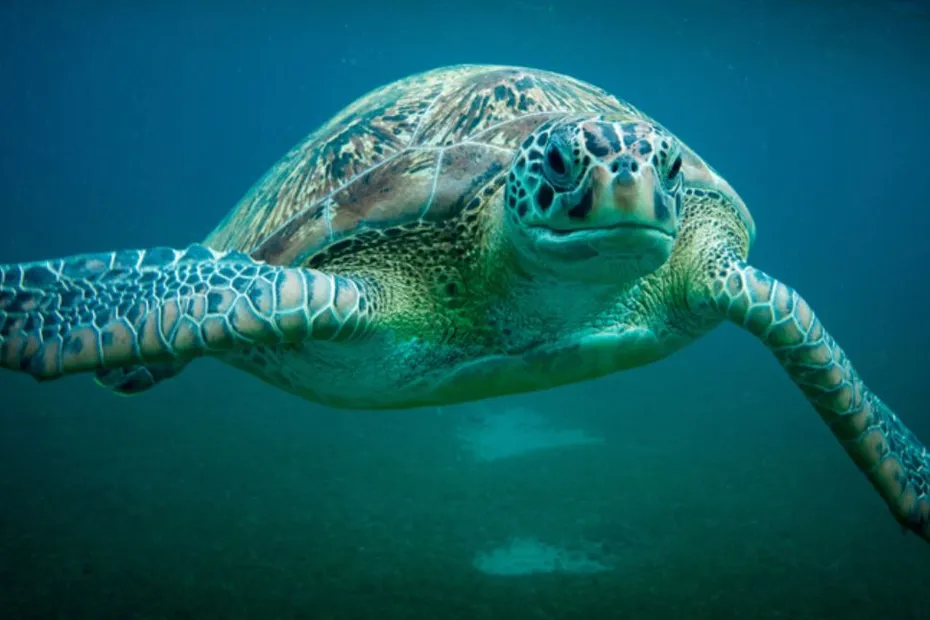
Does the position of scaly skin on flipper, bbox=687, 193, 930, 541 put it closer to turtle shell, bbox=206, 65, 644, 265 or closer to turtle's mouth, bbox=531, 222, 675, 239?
turtle's mouth, bbox=531, 222, 675, 239

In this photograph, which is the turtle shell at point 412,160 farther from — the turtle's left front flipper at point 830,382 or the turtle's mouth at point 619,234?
the turtle's left front flipper at point 830,382

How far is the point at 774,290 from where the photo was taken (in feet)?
9.61

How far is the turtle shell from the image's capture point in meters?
3.02

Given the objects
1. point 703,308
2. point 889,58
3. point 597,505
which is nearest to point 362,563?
point 597,505

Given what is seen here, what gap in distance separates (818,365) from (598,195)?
1.68 metres

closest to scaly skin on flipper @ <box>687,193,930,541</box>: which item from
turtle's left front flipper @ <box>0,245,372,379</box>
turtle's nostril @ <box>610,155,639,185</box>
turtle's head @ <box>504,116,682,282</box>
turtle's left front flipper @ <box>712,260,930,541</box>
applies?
turtle's left front flipper @ <box>712,260,930,541</box>

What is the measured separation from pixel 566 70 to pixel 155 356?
43137 millimetres

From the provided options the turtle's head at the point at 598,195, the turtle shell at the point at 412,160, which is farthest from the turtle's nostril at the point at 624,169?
the turtle shell at the point at 412,160

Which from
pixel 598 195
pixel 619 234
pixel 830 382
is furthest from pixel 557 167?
pixel 830 382

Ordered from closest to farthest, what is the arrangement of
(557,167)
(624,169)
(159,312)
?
(624,169)
(557,167)
(159,312)

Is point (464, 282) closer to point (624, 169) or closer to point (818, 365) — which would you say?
point (624, 169)

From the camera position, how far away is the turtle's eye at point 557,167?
222cm

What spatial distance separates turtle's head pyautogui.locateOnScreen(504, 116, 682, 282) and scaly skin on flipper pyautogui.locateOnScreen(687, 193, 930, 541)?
28.8 inches

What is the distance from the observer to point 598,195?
2111 millimetres
